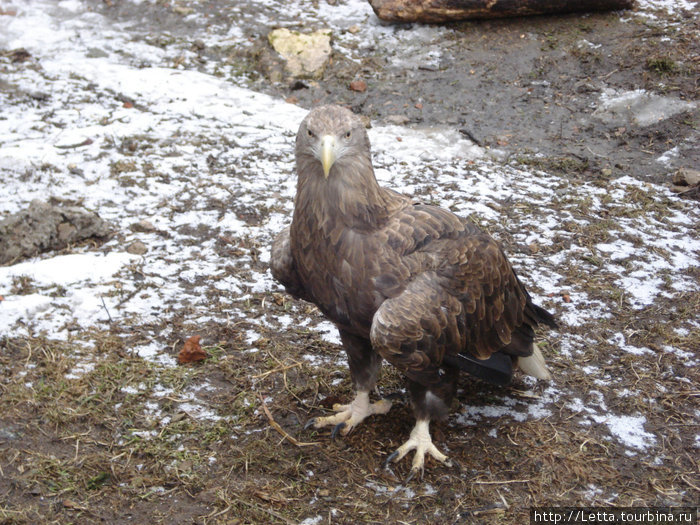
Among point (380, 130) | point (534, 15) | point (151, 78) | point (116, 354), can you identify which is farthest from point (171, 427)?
point (534, 15)

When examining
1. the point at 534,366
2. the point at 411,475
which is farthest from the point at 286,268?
the point at 534,366

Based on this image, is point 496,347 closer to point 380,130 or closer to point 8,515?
point 8,515

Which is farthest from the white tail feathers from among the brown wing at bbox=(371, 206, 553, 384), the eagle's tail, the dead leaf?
the dead leaf

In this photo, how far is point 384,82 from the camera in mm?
7742

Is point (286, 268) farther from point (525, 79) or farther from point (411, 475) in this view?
point (525, 79)

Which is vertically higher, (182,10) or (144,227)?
(182,10)

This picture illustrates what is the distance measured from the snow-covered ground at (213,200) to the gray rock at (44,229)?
133 mm

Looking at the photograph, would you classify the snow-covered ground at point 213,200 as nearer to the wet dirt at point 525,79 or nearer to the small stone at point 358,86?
the wet dirt at point 525,79

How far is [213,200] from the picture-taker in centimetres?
570

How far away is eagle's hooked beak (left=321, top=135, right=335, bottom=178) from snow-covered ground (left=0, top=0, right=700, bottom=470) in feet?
5.65

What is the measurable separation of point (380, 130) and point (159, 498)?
4742 mm

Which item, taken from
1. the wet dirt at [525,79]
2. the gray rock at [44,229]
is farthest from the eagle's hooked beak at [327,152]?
the wet dirt at [525,79]

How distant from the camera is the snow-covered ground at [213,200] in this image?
14.5ft

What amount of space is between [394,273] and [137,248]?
2.69 metres
